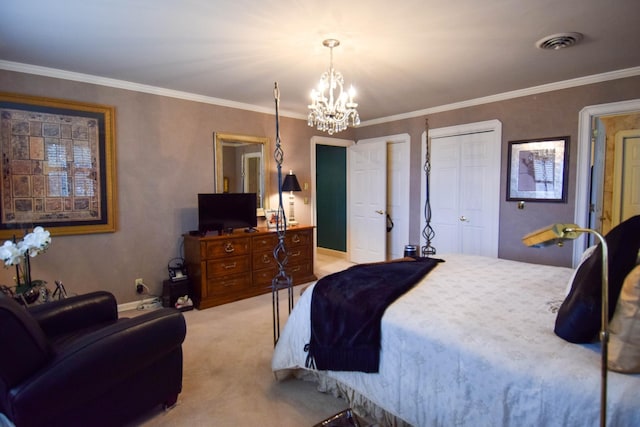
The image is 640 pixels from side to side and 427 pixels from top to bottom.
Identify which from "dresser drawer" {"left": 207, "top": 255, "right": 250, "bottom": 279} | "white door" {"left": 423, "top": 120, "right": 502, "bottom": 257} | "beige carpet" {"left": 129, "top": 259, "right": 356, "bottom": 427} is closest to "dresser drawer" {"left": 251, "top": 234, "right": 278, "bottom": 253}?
"dresser drawer" {"left": 207, "top": 255, "right": 250, "bottom": 279}

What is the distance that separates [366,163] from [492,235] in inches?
85.0

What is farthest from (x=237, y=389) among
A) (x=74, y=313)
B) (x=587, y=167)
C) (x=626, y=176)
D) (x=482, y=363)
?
(x=626, y=176)

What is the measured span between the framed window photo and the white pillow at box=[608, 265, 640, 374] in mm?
2820

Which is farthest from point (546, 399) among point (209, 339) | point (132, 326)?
point (209, 339)

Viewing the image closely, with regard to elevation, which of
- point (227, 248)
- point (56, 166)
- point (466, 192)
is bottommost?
point (227, 248)

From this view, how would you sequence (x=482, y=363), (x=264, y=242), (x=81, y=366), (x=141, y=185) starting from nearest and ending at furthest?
1. (x=482, y=363)
2. (x=81, y=366)
3. (x=141, y=185)
4. (x=264, y=242)

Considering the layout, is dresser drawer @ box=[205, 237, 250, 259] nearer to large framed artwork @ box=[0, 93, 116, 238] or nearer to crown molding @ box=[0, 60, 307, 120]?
large framed artwork @ box=[0, 93, 116, 238]

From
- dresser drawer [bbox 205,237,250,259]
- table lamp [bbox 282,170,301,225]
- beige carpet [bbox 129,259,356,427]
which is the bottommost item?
beige carpet [bbox 129,259,356,427]

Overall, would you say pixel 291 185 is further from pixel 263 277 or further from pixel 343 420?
pixel 343 420

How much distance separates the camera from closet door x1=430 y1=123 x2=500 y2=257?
4184 millimetres

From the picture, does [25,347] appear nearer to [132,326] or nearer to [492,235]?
[132,326]

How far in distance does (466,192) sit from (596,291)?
330 cm

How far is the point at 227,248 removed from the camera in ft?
12.6

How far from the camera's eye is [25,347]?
4.77 ft
